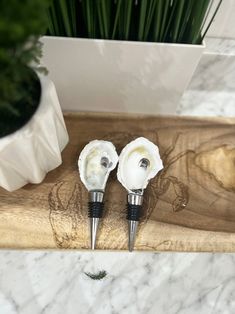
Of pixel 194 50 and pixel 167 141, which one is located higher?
pixel 194 50

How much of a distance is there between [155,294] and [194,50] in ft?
1.05

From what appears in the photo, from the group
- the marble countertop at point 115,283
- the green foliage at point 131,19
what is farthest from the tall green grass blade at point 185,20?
the marble countertop at point 115,283

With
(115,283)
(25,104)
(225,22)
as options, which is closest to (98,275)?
(115,283)

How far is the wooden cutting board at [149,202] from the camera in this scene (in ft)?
1.39

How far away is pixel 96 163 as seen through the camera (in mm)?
427

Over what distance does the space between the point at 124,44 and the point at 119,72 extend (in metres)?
0.05

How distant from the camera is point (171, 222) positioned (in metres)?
0.43

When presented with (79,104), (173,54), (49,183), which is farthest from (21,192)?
(173,54)

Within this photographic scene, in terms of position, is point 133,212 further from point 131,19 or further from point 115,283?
point 131,19

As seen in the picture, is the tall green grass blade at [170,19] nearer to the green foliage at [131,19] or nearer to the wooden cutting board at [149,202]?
the green foliage at [131,19]

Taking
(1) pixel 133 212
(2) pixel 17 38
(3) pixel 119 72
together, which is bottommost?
(1) pixel 133 212

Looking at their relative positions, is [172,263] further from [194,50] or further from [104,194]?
[194,50]

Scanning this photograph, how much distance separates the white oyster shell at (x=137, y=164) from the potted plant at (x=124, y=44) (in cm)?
9

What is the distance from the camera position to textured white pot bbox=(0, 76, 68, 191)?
0.34 m
